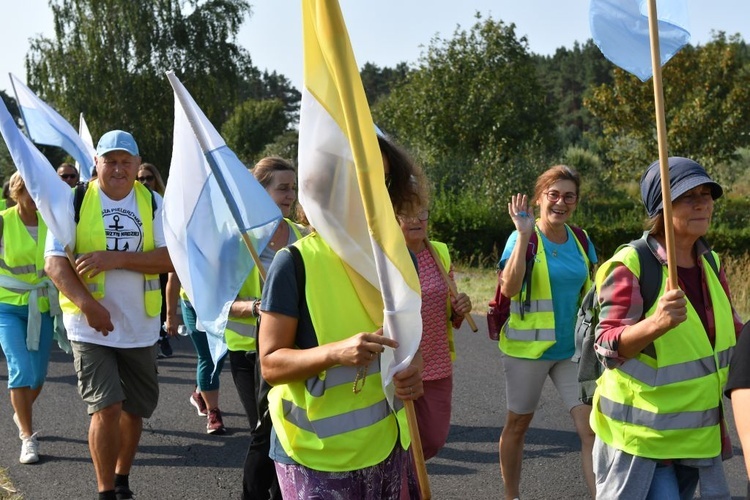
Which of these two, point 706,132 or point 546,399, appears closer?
point 546,399

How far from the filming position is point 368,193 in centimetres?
255

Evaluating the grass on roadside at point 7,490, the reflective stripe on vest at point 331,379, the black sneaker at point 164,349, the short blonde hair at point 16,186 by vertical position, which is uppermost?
the short blonde hair at point 16,186

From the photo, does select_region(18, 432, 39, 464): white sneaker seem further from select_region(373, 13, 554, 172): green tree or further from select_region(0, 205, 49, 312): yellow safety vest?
select_region(373, 13, 554, 172): green tree

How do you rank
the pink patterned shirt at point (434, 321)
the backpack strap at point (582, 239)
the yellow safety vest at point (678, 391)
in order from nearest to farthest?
the yellow safety vest at point (678, 391), the pink patterned shirt at point (434, 321), the backpack strap at point (582, 239)

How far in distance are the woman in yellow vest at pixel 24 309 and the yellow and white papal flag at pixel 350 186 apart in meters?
4.04

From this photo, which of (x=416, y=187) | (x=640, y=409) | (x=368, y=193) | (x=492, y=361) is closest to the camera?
(x=368, y=193)

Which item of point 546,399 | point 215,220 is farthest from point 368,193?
point 546,399

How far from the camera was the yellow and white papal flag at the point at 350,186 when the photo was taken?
2547mm

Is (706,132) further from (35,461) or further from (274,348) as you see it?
(274,348)

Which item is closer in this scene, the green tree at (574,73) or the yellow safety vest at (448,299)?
the yellow safety vest at (448,299)

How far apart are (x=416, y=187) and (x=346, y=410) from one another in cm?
77

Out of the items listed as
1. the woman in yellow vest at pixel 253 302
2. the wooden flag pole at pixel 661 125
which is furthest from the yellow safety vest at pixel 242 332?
the wooden flag pole at pixel 661 125

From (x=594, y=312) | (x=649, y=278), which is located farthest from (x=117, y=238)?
(x=649, y=278)

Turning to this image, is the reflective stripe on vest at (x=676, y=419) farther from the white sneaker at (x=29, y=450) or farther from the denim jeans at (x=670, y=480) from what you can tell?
the white sneaker at (x=29, y=450)
